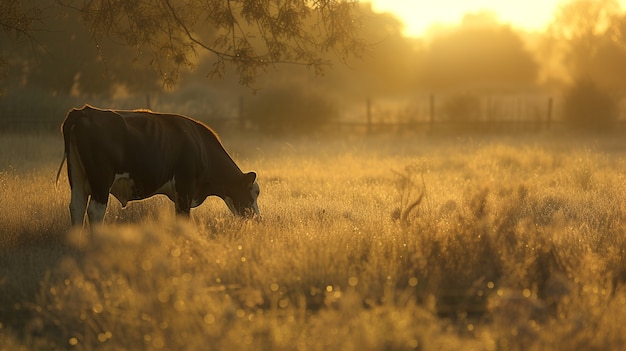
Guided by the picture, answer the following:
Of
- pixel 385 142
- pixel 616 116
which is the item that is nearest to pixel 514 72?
pixel 616 116

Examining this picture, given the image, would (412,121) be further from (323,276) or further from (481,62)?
(481,62)

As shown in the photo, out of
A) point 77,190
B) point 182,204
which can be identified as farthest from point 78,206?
point 182,204

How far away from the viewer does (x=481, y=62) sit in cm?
6588

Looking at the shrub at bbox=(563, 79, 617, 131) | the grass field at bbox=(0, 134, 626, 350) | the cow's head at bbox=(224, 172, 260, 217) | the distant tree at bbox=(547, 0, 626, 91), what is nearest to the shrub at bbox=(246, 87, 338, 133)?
the shrub at bbox=(563, 79, 617, 131)

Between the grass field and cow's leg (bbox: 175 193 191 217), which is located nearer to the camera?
the grass field

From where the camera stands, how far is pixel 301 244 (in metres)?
7.65

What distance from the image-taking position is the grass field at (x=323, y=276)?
5281mm

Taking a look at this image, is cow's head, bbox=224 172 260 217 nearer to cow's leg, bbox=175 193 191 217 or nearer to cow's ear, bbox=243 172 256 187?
cow's ear, bbox=243 172 256 187

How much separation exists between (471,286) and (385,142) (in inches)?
756

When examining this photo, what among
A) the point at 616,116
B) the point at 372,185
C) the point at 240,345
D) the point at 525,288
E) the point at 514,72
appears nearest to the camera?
the point at 240,345

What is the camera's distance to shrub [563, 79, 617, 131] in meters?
30.8

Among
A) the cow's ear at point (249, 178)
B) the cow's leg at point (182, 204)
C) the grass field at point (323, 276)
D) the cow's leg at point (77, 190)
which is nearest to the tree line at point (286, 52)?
the cow's ear at point (249, 178)

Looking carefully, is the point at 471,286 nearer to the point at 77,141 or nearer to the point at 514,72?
the point at 77,141

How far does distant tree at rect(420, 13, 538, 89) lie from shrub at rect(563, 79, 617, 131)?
30024 mm
